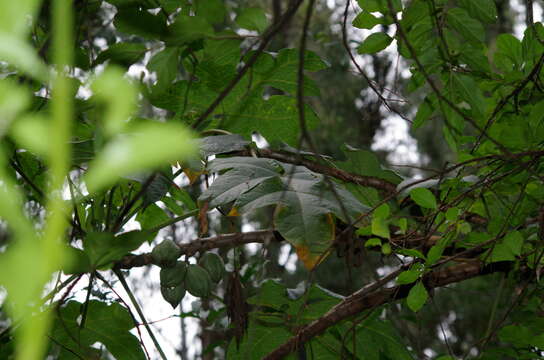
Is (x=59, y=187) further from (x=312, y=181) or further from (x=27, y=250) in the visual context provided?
(x=312, y=181)

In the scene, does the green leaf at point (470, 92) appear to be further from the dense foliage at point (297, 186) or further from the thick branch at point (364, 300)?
the thick branch at point (364, 300)

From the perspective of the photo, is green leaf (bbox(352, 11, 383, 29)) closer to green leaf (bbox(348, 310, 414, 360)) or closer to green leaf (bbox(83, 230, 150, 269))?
green leaf (bbox(348, 310, 414, 360))

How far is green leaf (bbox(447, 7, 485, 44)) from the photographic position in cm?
100

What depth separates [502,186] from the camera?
1126 millimetres

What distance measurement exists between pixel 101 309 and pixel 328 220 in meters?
0.62

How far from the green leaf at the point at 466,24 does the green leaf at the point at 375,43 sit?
0.35 ft

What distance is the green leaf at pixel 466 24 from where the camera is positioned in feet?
3.29

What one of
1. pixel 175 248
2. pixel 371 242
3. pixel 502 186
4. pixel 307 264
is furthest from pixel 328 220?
pixel 502 186

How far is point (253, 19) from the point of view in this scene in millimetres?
825

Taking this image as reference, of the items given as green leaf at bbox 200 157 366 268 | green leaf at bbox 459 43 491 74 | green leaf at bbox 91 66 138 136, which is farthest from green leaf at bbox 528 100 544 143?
green leaf at bbox 91 66 138 136

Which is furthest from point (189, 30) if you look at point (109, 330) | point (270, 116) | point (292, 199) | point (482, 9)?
point (109, 330)

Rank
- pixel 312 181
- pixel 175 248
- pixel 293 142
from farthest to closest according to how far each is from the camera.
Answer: pixel 293 142
pixel 175 248
pixel 312 181

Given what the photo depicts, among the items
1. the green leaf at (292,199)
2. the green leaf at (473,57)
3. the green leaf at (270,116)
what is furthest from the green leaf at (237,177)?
the green leaf at (473,57)

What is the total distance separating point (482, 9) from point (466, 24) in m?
0.06
